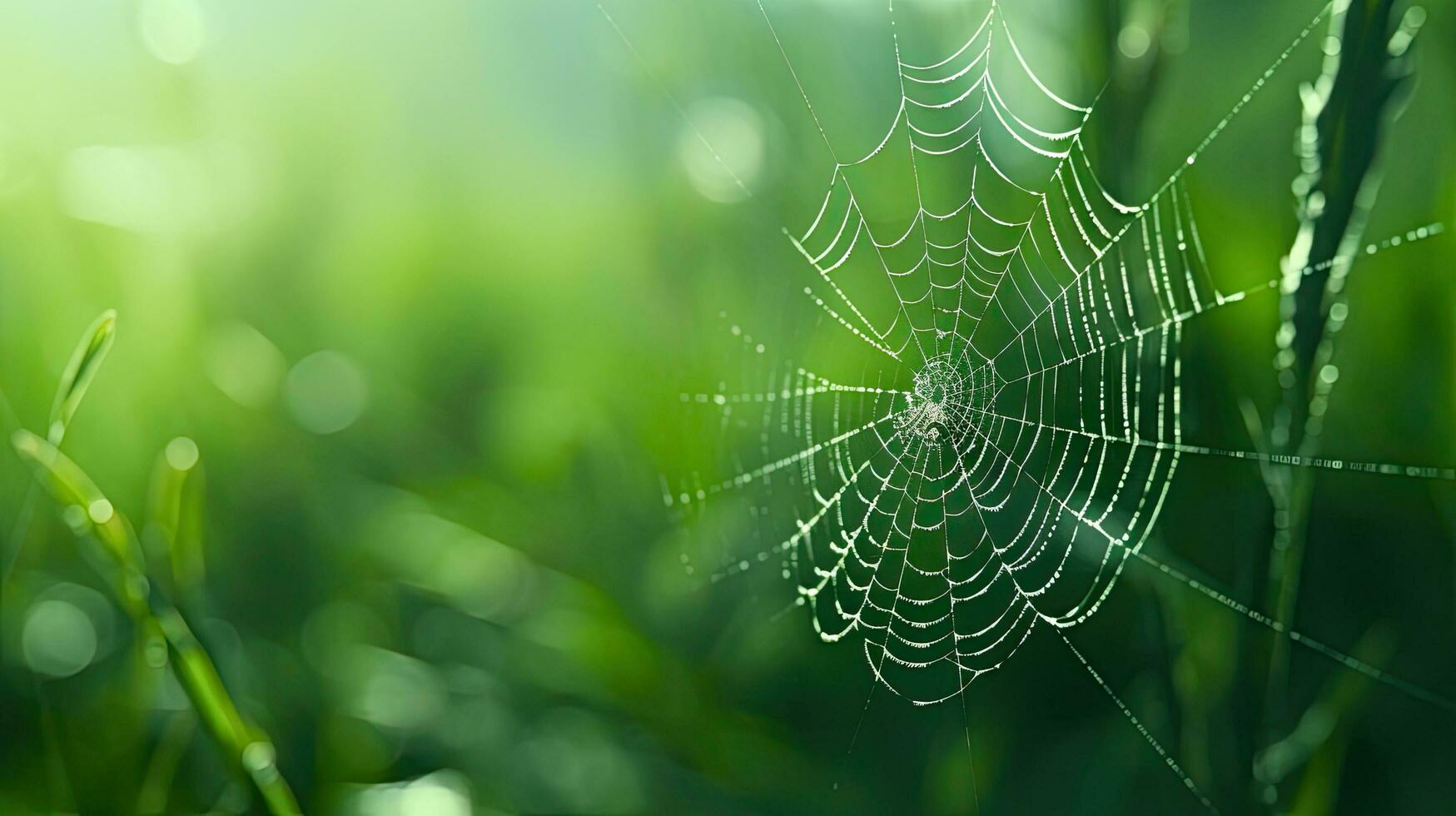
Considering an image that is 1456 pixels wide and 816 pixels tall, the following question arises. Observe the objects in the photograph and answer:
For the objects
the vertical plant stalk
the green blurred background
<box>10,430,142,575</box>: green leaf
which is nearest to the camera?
<box>10,430,142,575</box>: green leaf

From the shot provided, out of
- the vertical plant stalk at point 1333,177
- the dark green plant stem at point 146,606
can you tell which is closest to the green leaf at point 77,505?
the dark green plant stem at point 146,606

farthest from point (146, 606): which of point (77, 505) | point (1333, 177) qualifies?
point (1333, 177)

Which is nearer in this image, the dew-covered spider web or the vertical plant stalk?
the vertical plant stalk

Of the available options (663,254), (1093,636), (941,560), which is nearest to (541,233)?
(663,254)

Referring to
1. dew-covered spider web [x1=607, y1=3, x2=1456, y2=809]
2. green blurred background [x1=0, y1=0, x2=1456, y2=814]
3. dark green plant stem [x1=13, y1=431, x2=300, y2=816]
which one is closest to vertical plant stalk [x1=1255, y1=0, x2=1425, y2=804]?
green blurred background [x1=0, y1=0, x2=1456, y2=814]

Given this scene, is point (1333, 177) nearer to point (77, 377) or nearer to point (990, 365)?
point (77, 377)

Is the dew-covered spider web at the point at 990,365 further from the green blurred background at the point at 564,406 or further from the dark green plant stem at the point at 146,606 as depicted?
the dark green plant stem at the point at 146,606

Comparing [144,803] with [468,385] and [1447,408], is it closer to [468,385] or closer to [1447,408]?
[468,385]

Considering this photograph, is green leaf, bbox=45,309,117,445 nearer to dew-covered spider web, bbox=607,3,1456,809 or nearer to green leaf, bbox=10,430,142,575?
green leaf, bbox=10,430,142,575
